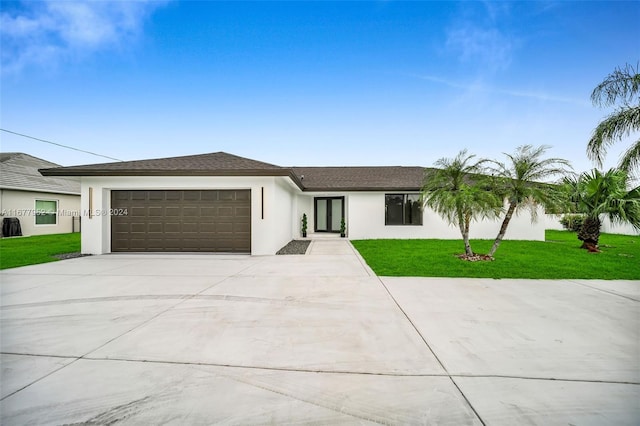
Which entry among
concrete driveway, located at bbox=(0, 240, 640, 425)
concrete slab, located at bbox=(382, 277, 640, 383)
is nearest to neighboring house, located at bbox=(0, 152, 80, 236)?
concrete driveway, located at bbox=(0, 240, 640, 425)

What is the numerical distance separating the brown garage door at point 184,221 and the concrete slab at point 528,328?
254 inches

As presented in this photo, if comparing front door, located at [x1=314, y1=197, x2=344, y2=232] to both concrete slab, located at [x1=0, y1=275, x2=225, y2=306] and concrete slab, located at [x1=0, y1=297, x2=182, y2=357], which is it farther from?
concrete slab, located at [x1=0, y1=297, x2=182, y2=357]

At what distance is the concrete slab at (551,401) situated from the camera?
81.1 inches

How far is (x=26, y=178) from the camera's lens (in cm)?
1659

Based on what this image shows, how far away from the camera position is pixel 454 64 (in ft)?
44.0

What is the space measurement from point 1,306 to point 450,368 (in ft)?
21.6

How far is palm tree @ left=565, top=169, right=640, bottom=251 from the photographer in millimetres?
10531

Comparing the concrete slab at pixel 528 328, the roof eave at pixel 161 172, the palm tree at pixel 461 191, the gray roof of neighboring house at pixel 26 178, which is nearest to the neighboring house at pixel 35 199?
the gray roof of neighboring house at pixel 26 178

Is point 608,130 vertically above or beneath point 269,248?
above

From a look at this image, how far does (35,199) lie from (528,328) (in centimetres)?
2296

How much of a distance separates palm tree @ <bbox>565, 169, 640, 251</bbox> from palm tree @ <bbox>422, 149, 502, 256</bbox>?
14.5ft

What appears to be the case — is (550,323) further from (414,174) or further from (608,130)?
(414,174)

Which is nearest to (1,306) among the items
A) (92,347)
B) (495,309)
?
(92,347)

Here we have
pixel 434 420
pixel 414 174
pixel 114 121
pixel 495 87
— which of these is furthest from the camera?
pixel 114 121
